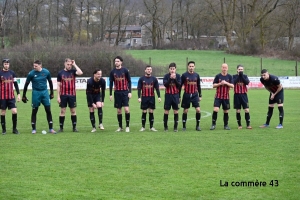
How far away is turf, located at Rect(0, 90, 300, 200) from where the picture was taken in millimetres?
8152

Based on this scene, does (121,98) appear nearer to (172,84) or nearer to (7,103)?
(172,84)

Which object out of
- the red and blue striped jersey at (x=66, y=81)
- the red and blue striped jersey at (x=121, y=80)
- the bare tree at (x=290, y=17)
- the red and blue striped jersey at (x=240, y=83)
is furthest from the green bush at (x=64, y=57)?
the red and blue striped jersey at (x=66, y=81)

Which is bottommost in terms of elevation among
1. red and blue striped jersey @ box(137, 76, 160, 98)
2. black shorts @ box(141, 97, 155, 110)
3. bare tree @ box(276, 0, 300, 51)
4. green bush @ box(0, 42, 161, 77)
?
black shorts @ box(141, 97, 155, 110)

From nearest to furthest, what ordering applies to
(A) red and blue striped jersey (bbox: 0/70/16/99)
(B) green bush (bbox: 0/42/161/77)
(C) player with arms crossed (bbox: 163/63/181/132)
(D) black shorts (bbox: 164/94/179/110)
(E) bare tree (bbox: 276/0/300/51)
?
(A) red and blue striped jersey (bbox: 0/70/16/99)
(C) player with arms crossed (bbox: 163/63/181/132)
(D) black shorts (bbox: 164/94/179/110)
(B) green bush (bbox: 0/42/161/77)
(E) bare tree (bbox: 276/0/300/51)

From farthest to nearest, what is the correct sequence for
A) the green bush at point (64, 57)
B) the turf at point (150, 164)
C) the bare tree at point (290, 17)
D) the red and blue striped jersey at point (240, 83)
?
the bare tree at point (290, 17), the green bush at point (64, 57), the red and blue striped jersey at point (240, 83), the turf at point (150, 164)

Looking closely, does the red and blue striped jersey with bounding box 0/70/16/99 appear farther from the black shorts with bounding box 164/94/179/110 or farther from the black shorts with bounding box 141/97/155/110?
the black shorts with bounding box 164/94/179/110

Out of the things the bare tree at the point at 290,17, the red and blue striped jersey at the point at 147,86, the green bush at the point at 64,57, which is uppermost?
the bare tree at the point at 290,17

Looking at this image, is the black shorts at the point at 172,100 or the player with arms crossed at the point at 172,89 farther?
the black shorts at the point at 172,100

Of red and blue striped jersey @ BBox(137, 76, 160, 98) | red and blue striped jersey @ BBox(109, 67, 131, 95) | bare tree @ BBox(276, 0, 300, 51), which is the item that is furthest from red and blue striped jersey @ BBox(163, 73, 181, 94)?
bare tree @ BBox(276, 0, 300, 51)

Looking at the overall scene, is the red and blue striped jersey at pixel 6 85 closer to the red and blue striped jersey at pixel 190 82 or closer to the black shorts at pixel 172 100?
the black shorts at pixel 172 100

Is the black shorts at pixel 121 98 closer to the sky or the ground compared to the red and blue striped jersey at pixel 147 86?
closer to the ground

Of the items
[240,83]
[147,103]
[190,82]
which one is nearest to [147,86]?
[147,103]

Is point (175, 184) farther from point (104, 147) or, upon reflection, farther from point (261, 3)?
point (261, 3)

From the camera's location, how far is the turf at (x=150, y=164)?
815cm
